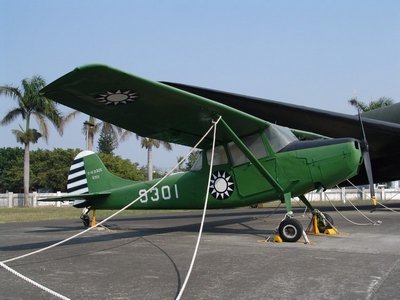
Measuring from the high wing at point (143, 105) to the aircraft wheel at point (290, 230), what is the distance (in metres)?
2.35

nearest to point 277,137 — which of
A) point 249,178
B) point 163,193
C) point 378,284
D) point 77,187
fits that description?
point 249,178

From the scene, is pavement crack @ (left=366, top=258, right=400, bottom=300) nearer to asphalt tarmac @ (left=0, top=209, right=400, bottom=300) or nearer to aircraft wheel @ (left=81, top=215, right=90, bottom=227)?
asphalt tarmac @ (left=0, top=209, right=400, bottom=300)

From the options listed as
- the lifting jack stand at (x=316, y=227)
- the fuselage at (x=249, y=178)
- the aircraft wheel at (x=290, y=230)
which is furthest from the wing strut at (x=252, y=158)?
the lifting jack stand at (x=316, y=227)

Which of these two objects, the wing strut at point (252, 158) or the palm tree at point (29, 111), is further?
the palm tree at point (29, 111)

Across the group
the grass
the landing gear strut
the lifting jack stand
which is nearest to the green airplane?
the lifting jack stand

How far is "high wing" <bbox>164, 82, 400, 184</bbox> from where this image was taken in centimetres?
2097

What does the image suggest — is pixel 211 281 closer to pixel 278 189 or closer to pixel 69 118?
pixel 278 189

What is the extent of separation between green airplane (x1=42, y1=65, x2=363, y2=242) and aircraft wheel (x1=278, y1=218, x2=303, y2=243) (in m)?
0.02

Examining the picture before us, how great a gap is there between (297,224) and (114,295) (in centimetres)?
518

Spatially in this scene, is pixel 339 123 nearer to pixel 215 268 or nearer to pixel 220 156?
pixel 220 156

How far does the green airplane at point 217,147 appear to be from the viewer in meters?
8.12

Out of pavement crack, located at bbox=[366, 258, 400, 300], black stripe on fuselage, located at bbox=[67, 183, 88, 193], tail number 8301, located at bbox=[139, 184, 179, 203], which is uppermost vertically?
black stripe on fuselage, located at bbox=[67, 183, 88, 193]

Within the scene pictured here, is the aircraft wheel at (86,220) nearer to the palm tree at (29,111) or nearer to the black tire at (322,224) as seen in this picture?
the black tire at (322,224)

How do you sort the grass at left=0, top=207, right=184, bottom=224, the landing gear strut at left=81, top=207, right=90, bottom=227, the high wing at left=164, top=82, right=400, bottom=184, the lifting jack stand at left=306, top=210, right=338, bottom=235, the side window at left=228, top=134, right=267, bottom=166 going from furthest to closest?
the high wing at left=164, top=82, right=400, bottom=184 < the grass at left=0, top=207, right=184, bottom=224 < the landing gear strut at left=81, top=207, right=90, bottom=227 < the lifting jack stand at left=306, top=210, right=338, bottom=235 < the side window at left=228, top=134, right=267, bottom=166
